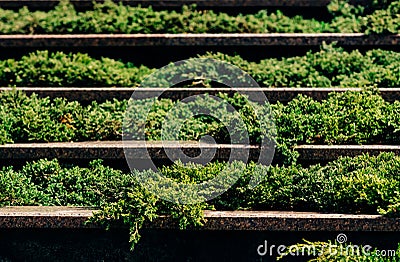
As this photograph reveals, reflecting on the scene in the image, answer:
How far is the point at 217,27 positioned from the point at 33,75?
2062mm

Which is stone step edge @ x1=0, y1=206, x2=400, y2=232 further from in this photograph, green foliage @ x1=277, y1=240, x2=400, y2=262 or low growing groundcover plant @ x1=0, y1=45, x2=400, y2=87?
low growing groundcover plant @ x1=0, y1=45, x2=400, y2=87

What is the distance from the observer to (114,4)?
28.3 ft

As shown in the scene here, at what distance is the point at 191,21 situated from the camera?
26.9 ft

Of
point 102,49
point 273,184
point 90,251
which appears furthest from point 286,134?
point 102,49

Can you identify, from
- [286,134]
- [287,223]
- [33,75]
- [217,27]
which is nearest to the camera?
[287,223]

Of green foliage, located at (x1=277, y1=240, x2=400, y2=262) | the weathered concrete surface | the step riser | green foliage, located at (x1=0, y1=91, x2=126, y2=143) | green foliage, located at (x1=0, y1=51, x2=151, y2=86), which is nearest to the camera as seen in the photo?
green foliage, located at (x1=277, y1=240, x2=400, y2=262)

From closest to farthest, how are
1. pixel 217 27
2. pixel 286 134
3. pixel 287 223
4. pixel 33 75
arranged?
1. pixel 287 223
2. pixel 286 134
3. pixel 33 75
4. pixel 217 27

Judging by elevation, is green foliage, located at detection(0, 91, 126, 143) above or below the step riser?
below

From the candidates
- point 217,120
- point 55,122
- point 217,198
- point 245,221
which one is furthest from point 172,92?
point 245,221

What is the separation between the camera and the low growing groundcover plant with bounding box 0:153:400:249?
18.5ft

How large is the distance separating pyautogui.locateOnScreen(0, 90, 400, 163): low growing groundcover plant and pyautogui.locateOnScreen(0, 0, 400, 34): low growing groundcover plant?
4.21ft

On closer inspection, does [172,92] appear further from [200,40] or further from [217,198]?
[217,198]

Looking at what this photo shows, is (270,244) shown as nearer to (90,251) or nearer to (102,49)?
(90,251)

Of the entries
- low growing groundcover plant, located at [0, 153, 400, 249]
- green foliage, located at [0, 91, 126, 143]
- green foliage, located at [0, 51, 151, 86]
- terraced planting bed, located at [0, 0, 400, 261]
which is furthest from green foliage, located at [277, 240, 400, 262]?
green foliage, located at [0, 51, 151, 86]
